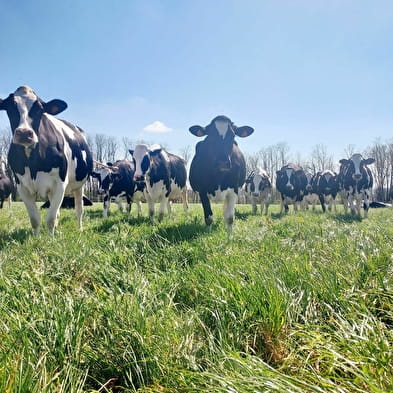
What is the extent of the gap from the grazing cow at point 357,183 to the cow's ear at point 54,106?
11.4 m

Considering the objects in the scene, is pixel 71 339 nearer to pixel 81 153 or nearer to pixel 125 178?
pixel 81 153

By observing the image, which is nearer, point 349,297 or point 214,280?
point 349,297

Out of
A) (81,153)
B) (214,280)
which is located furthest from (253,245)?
(81,153)

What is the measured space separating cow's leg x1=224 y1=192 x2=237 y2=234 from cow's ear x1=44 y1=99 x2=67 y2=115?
12.0 feet

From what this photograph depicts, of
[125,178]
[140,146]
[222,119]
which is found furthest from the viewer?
[125,178]

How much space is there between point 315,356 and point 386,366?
335 millimetres

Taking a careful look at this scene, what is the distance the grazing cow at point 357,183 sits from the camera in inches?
516

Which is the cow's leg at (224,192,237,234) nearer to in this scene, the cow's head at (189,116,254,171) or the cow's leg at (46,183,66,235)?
the cow's head at (189,116,254,171)

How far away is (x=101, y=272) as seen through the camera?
2.60m

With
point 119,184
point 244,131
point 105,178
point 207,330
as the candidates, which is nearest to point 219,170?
point 244,131

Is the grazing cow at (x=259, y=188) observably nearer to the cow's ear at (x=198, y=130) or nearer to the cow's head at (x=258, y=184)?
the cow's head at (x=258, y=184)

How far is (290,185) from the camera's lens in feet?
52.2

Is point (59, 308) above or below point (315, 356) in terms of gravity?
above

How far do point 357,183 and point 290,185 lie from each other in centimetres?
333
